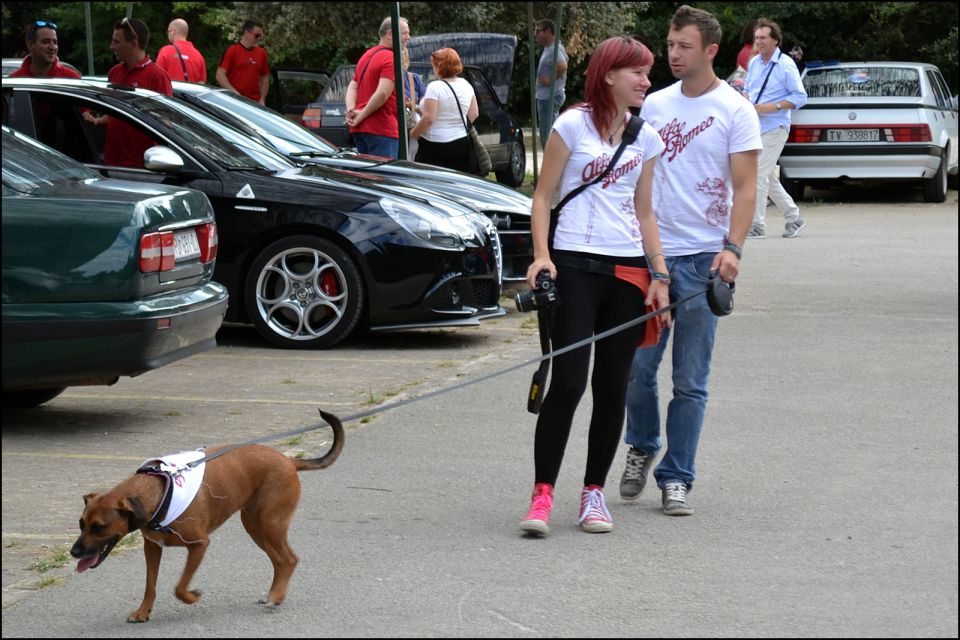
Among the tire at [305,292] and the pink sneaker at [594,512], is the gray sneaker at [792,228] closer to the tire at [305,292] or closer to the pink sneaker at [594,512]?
the tire at [305,292]

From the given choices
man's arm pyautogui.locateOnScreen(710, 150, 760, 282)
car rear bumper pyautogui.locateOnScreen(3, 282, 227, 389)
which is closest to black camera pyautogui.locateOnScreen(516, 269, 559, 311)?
man's arm pyautogui.locateOnScreen(710, 150, 760, 282)

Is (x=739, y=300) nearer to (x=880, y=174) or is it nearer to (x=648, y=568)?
(x=648, y=568)

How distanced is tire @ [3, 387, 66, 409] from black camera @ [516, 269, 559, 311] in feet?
11.3

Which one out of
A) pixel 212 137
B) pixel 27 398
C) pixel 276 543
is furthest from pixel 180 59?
pixel 276 543

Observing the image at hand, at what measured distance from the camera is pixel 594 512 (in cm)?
532

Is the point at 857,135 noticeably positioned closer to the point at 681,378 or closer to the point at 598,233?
the point at 681,378

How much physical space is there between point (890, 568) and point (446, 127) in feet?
28.2

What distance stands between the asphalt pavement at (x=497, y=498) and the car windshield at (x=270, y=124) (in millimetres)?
1638

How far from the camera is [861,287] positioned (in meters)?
11.9

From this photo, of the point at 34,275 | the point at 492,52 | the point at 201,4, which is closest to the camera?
the point at 34,275

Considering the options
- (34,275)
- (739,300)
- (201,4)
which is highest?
(201,4)

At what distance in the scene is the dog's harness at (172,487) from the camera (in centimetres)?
414

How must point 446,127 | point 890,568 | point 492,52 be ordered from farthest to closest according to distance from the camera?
point 492,52
point 446,127
point 890,568

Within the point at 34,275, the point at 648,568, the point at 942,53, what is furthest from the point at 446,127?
the point at 942,53
